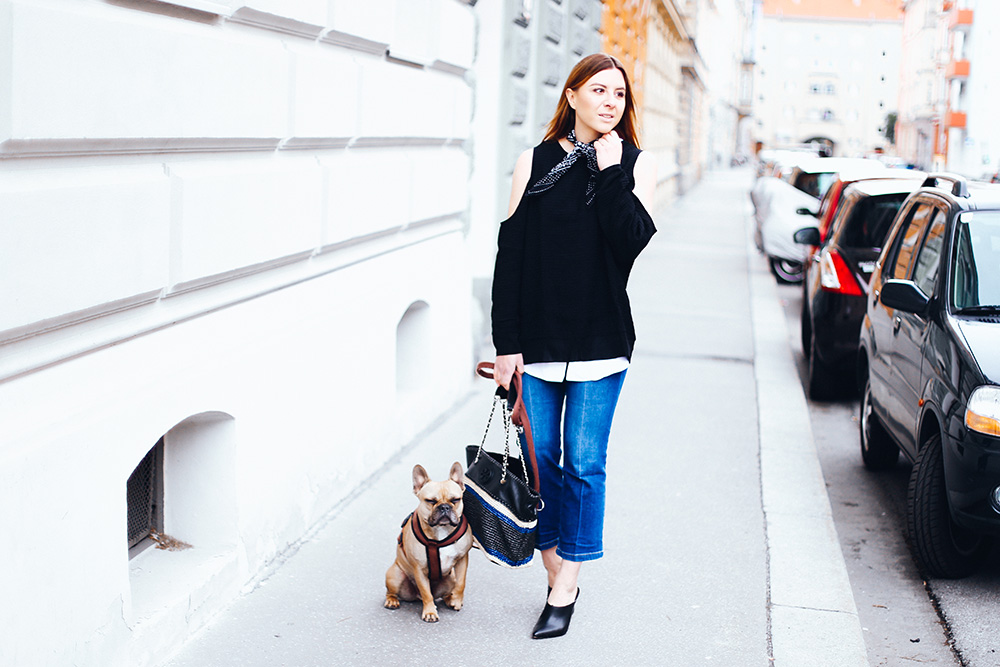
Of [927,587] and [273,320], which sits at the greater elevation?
[273,320]

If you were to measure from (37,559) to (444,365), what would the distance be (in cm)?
441

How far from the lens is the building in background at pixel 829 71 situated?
95.2 m

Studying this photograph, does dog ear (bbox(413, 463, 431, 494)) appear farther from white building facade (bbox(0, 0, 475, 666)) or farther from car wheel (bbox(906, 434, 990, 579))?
car wheel (bbox(906, 434, 990, 579))

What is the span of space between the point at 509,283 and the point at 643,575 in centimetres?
163

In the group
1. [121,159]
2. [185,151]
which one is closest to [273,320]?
[185,151]

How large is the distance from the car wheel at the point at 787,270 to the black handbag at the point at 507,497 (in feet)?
45.3

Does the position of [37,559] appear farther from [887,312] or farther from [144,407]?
[887,312]

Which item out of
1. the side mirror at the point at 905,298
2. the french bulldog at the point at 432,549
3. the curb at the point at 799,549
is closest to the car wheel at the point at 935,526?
the curb at the point at 799,549

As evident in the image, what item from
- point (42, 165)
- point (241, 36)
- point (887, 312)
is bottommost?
point (887, 312)

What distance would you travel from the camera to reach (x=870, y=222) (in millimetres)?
9141

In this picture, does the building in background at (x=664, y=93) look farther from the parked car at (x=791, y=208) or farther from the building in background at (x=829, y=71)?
the building in background at (x=829, y=71)

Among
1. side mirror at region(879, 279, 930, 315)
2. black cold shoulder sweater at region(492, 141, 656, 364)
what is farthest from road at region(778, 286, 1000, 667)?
Result: black cold shoulder sweater at region(492, 141, 656, 364)

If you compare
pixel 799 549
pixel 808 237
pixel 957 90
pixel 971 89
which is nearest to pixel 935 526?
pixel 799 549

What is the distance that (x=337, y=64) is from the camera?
5137 mm
